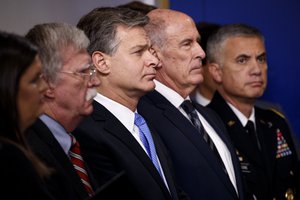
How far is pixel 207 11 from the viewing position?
468 centimetres

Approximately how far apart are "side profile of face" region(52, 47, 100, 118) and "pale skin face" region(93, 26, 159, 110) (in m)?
0.34

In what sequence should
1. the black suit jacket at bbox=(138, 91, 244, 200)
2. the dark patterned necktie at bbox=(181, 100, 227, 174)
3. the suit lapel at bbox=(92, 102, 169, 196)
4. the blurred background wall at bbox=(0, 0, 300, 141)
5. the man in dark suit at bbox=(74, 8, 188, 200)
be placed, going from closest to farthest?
1. the suit lapel at bbox=(92, 102, 169, 196)
2. the man in dark suit at bbox=(74, 8, 188, 200)
3. the black suit jacket at bbox=(138, 91, 244, 200)
4. the dark patterned necktie at bbox=(181, 100, 227, 174)
5. the blurred background wall at bbox=(0, 0, 300, 141)

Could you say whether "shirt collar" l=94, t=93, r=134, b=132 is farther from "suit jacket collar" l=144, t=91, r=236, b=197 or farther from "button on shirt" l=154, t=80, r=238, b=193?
"button on shirt" l=154, t=80, r=238, b=193

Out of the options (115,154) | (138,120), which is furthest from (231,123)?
(115,154)

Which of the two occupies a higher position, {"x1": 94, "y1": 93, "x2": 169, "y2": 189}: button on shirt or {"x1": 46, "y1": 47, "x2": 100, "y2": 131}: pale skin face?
{"x1": 46, "y1": 47, "x2": 100, "y2": 131}: pale skin face

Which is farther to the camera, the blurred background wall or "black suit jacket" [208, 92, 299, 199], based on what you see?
the blurred background wall

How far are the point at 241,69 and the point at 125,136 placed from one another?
1.44 m

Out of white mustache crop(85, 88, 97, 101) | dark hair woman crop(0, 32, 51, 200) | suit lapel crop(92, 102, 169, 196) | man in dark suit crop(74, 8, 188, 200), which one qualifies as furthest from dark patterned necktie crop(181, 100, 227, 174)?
dark hair woman crop(0, 32, 51, 200)

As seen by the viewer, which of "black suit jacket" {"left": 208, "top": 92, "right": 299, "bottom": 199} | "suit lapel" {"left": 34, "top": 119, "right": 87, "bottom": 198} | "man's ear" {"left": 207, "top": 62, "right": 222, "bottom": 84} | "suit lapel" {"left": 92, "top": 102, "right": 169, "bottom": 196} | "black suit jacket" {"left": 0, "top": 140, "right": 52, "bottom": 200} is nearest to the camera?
"black suit jacket" {"left": 0, "top": 140, "right": 52, "bottom": 200}

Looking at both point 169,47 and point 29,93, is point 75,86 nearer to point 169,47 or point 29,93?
point 29,93

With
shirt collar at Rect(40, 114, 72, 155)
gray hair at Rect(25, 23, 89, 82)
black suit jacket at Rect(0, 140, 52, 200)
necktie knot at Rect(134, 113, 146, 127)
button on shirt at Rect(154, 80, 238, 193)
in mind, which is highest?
gray hair at Rect(25, 23, 89, 82)

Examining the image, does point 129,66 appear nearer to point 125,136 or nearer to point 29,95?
point 125,136

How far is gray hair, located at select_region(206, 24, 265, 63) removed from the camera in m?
3.88

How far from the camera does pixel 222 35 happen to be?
3.89 m
